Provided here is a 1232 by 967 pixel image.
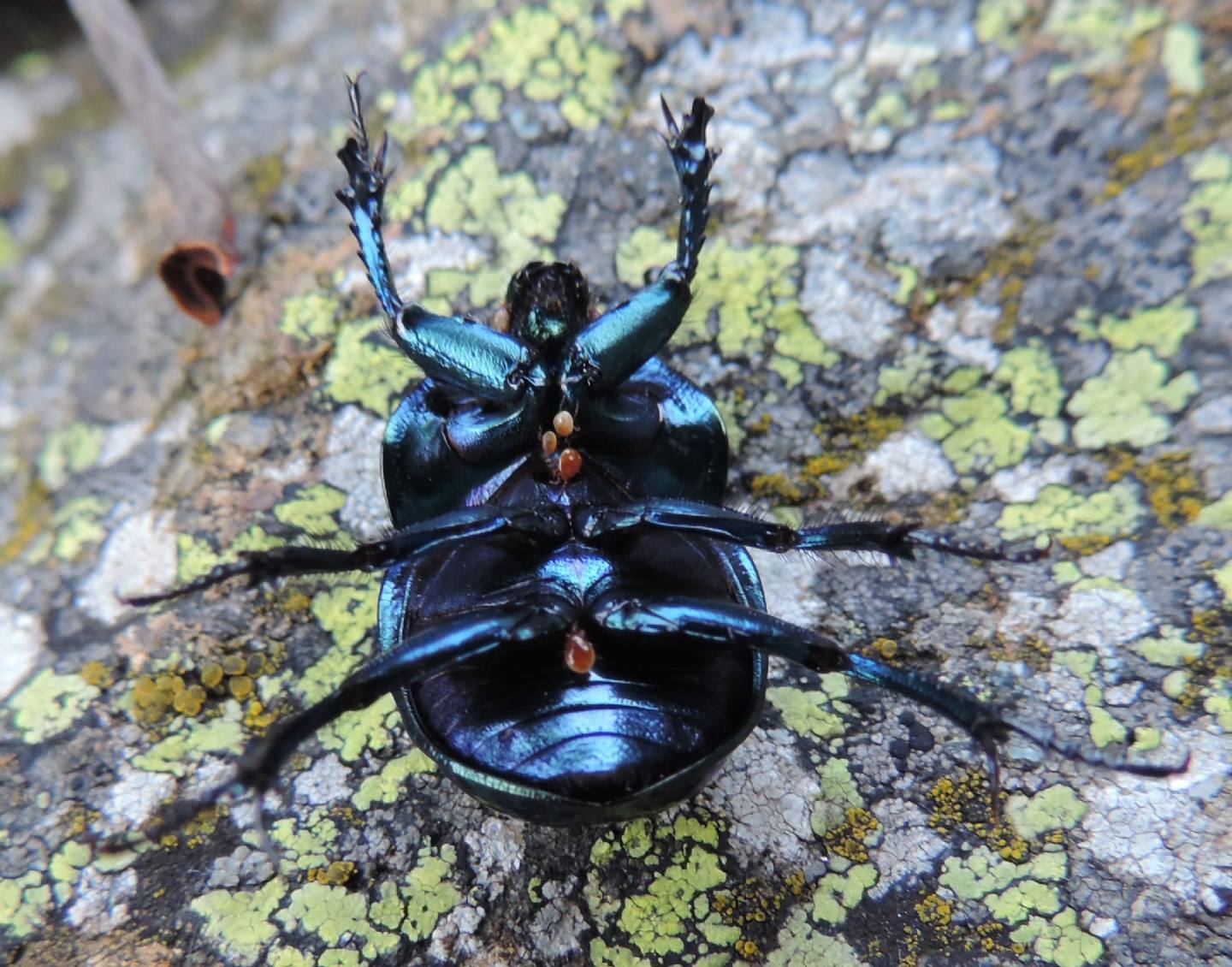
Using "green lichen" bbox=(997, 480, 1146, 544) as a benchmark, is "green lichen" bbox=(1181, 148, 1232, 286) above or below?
above

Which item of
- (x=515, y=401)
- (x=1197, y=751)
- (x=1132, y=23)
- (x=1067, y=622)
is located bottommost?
(x=1197, y=751)

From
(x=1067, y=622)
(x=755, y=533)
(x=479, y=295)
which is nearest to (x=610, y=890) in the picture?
(x=755, y=533)

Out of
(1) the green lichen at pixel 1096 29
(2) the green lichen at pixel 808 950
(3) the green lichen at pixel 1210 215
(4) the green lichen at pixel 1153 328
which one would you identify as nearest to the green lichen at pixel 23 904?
(2) the green lichen at pixel 808 950

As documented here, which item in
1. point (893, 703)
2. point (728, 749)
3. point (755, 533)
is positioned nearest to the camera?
point (728, 749)

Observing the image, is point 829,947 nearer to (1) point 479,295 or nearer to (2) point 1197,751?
(2) point 1197,751

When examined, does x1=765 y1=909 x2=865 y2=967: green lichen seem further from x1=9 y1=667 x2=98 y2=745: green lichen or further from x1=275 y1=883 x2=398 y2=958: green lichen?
x1=9 y1=667 x2=98 y2=745: green lichen

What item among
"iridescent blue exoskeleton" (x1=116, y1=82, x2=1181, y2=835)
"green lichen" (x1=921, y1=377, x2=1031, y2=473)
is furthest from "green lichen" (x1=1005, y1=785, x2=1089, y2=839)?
"green lichen" (x1=921, y1=377, x2=1031, y2=473)

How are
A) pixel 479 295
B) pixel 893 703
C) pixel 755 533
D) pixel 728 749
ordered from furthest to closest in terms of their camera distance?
pixel 479 295 → pixel 893 703 → pixel 755 533 → pixel 728 749
